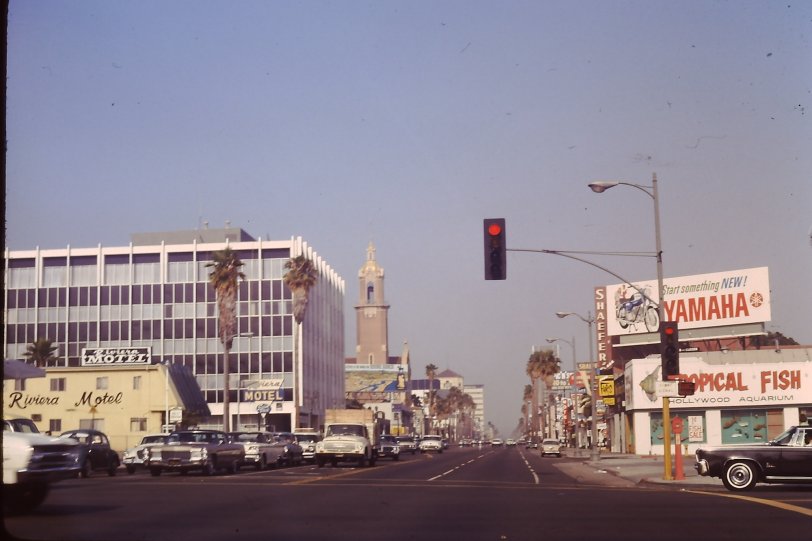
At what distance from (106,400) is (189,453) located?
3998 centimetres

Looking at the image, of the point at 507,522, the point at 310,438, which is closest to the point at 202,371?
the point at 310,438

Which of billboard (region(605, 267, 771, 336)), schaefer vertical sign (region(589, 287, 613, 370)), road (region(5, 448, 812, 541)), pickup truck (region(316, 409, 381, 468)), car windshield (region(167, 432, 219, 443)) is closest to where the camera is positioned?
road (region(5, 448, 812, 541))

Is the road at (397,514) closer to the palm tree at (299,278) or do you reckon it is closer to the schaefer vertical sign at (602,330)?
the palm tree at (299,278)

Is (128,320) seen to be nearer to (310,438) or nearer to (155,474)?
(310,438)

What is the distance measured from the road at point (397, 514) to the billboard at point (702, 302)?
145 feet

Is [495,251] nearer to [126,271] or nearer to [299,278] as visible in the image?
[299,278]

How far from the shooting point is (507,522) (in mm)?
17297

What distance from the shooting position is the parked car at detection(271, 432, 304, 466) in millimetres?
50469

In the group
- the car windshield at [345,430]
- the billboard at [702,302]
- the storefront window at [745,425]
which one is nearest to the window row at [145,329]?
the billboard at [702,302]

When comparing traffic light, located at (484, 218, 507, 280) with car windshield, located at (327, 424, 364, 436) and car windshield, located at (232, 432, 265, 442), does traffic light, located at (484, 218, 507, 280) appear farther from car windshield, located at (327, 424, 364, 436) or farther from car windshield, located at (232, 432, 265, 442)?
car windshield, located at (232, 432, 265, 442)

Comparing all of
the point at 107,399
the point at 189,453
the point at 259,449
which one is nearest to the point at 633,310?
the point at 107,399

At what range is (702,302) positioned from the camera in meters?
72.4

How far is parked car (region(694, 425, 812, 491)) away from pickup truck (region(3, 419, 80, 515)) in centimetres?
1615

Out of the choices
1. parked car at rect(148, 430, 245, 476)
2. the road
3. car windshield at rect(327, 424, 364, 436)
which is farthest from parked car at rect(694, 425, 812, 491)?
car windshield at rect(327, 424, 364, 436)
